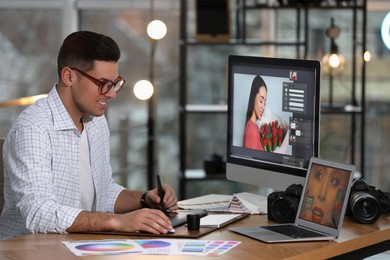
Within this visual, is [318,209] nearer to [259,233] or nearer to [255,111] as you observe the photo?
[259,233]

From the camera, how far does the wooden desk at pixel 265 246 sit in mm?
3021

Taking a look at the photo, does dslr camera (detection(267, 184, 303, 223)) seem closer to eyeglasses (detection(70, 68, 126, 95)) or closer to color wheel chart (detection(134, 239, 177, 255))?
color wheel chart (detection(134, 239, 177, 255))

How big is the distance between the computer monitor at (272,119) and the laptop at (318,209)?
0.88ft

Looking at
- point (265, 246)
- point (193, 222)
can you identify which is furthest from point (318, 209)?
point (193, 222)

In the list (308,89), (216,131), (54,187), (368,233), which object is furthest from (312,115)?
(216,131)

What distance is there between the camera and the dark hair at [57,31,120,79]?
356cm

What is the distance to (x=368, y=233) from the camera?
11.1ft

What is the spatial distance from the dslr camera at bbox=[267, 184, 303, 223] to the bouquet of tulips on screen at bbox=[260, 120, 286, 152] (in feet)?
0.78

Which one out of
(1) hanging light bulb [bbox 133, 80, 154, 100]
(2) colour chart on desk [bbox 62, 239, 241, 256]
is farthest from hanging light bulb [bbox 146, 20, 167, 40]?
(2) colour chart on desk [bbox 62, 239, 241, 256]

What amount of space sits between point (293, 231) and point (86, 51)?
101cm

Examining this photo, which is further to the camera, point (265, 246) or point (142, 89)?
point (142, 89)

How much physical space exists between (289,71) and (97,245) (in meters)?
1.10

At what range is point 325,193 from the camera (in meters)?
3.37

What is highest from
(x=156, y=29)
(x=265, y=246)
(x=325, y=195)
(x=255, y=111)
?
(x=156, y=29)
